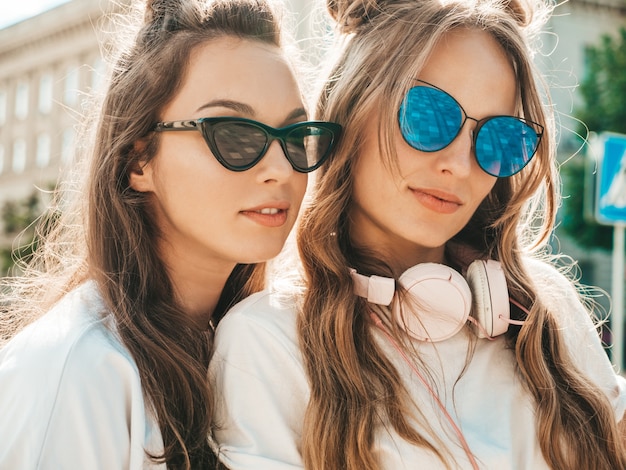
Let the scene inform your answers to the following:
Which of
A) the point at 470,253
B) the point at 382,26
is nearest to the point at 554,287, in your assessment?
the point at 470,253

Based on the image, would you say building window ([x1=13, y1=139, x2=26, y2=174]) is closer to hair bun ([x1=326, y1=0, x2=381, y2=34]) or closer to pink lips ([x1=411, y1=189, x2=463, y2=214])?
hair bun ([x1=326, y1=0, x2=381, y2=34])

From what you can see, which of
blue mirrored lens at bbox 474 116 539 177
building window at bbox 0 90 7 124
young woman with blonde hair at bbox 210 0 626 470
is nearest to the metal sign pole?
young woman with blonde hair at bbox 210 0 626 470

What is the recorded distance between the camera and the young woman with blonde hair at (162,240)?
6.89ft

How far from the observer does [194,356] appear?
2508mm

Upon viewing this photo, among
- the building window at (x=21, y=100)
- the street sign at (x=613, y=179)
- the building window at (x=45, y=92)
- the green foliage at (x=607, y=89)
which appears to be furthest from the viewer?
the building window at (x=21, y=100)

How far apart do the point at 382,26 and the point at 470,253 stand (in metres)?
0.88

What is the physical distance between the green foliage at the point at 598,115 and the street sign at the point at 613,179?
496 inches

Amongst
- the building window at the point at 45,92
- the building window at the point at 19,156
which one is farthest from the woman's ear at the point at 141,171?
the building window at the point at 19,156

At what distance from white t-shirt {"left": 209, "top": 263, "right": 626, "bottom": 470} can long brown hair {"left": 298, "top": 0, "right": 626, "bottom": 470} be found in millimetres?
40

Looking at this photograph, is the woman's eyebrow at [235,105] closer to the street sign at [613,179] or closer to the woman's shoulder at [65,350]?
the woman's shoulder at [65,350]

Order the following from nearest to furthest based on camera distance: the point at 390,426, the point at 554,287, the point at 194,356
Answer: the point at 390,426
the point at 194,356
the point at 554,287

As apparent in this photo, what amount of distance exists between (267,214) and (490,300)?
798mm

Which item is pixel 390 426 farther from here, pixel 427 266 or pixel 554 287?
pixel 554 287

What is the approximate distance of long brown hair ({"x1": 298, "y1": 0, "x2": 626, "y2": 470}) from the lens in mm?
2170
